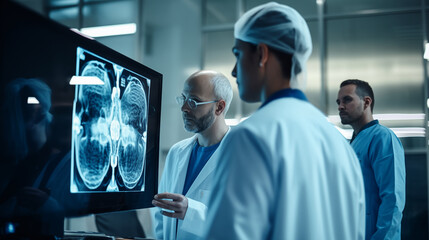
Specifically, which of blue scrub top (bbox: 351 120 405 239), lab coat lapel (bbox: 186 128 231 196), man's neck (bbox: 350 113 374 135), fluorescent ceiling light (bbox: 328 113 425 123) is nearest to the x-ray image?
lab coat lapel (bbox: 186 128 231 196)

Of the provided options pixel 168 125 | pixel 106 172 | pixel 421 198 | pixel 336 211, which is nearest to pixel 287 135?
pixel 336 211

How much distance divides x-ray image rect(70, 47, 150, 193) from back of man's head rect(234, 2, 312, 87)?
1.01 ft

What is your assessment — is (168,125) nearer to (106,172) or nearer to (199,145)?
(199,145)

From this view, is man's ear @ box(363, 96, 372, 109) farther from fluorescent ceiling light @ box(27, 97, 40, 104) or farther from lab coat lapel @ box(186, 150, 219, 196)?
fluorescent ceiling light @ box(27, 97, 40, 104)

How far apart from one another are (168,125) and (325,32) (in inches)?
70.8

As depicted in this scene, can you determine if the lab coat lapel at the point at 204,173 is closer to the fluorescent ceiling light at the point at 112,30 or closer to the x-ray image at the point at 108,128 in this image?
the x-ray image at the point at 108,128

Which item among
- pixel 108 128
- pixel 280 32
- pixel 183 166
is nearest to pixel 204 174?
pixel 183 166

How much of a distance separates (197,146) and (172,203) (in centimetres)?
64

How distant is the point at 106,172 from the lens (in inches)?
36.9

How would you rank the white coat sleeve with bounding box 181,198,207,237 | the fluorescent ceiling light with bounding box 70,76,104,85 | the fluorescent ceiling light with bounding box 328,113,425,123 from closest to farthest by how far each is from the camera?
the fluorescent ceiling light with bounding box 70,76,104,85 < the white coat sleeve with bounding box 181,198,207,237 < the fluorescent ceiling light with bounding box 328,113,425,123

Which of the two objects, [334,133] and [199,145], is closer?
[334,133]

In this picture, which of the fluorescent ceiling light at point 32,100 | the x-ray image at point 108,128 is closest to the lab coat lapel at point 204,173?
the x-ray image at point 108,128

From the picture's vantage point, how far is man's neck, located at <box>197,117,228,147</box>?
5.69 feet

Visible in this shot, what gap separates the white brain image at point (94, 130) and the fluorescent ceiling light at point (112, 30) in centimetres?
370
